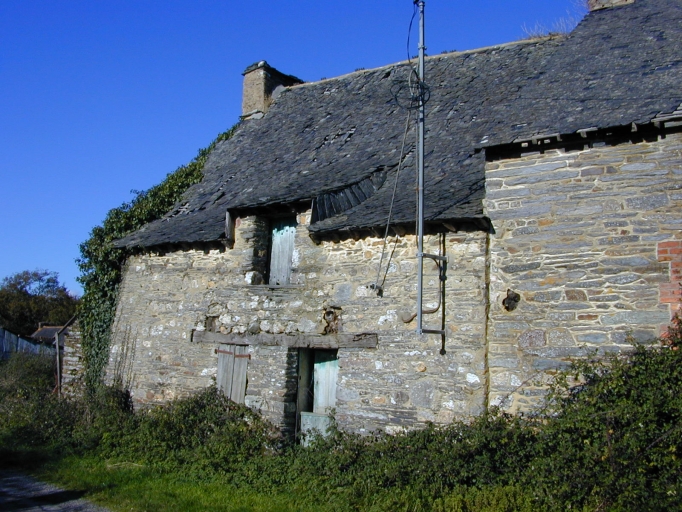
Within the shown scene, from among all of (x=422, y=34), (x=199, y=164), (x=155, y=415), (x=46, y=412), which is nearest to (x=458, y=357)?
(x=422, y=34)

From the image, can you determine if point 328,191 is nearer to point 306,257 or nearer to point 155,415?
point 306,257

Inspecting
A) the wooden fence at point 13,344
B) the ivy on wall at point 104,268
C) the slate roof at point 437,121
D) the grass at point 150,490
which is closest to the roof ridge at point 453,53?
the slate roof at point 437,121

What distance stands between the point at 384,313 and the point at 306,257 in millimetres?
1861

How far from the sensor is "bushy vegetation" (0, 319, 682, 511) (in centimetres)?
651

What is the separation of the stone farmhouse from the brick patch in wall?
2 cm

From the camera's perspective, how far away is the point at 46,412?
12008mm

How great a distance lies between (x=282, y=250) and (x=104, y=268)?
4448mm

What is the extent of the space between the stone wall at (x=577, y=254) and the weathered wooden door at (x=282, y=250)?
4072mm

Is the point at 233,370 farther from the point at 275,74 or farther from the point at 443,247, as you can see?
the point at 275,74

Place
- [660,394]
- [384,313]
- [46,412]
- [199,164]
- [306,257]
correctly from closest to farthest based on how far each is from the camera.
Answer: [660,394], [384,313], [306,257], [46,412], [199,164]

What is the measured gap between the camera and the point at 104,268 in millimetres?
13438

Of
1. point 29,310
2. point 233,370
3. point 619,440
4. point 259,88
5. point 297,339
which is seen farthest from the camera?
point 29,310

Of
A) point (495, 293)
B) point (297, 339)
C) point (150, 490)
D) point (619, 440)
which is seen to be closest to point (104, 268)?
Answer: point (297, 339)

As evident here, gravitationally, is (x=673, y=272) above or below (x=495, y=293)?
above
